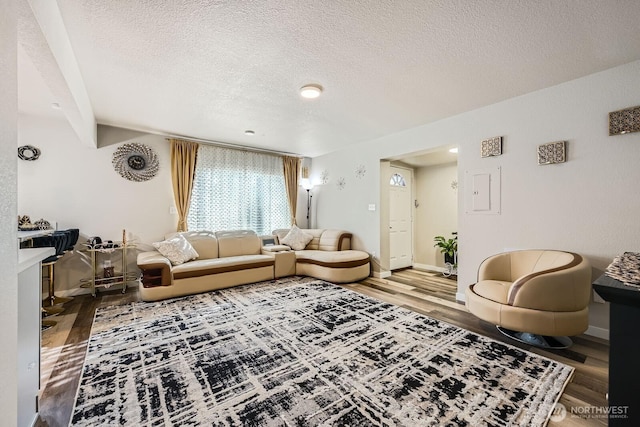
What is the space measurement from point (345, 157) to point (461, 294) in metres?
3.39

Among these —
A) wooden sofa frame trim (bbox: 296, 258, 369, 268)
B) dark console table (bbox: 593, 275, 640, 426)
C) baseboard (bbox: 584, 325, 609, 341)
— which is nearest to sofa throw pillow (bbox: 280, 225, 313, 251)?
wooden sofa frame trim (bbox: 296, 258, 369, 268)

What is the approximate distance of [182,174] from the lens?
4.69m

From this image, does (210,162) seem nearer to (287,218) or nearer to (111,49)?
(287,218)

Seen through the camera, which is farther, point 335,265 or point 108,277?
point 335,265

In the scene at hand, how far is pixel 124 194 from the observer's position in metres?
4.26

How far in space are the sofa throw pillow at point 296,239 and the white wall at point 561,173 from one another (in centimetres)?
298

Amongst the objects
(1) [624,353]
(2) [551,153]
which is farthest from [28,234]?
(2) [551,153]

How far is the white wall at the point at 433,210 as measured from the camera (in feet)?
18.2

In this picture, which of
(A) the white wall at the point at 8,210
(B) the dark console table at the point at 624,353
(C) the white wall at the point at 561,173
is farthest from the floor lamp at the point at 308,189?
(B) the dark console table at the point at 624,353

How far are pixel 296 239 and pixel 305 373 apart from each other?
3617 mm

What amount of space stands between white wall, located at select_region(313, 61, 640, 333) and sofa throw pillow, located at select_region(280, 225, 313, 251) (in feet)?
9.76

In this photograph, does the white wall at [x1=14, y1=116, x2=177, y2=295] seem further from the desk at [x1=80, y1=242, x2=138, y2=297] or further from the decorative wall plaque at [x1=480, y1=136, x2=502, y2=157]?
the decorative wall plaque at [x1=480, y1=136, x2=502, y2=157]

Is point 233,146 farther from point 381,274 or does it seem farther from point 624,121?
point 624,121

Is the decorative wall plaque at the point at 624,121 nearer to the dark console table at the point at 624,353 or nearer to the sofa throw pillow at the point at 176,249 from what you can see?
the dark console table at the point at 624,353
